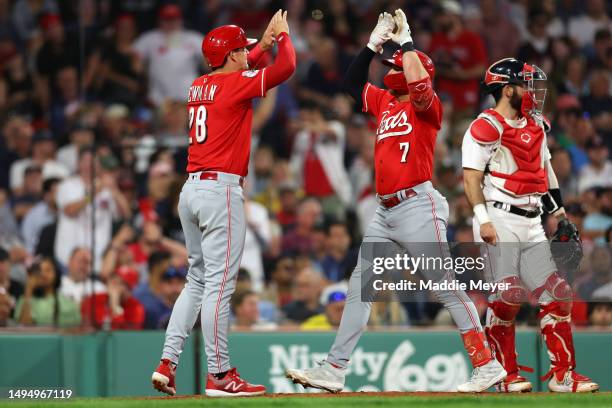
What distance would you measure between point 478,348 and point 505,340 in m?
0.45

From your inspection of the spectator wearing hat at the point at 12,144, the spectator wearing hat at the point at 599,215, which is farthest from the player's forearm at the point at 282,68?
the spectator wearing hat at the point at 12,144

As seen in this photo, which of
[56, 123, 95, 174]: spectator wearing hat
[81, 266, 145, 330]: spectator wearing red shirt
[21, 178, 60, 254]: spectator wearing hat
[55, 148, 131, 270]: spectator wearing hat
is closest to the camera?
[81, 266, 145, 330]: spectator wearing red shirt

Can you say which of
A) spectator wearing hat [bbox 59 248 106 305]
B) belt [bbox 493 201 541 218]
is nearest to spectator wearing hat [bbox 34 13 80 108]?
spectator wearing hat [bbox 59 248 106 305]

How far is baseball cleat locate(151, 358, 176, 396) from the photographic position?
6797mm

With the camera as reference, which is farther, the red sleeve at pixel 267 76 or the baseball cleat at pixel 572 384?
the baseball cleat at pixel 572 384

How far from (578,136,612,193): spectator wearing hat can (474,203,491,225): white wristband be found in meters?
4.96

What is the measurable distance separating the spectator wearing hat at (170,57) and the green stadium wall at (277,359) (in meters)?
4.18

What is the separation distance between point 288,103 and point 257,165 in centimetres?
125

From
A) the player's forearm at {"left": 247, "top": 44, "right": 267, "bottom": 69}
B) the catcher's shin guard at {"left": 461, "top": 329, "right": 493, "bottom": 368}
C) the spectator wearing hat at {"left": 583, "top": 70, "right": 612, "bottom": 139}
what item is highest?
the spectator wearing hat at {"left": 583, "top": 70, "right": 612, "bottom": 139}

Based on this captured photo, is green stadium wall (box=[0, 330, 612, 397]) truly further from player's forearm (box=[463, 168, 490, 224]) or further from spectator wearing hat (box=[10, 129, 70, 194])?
spectator wearing hat (box=[10, 129, 70, 194])

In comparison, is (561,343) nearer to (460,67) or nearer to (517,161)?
(517,161)

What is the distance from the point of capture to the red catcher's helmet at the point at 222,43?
7.11 metres

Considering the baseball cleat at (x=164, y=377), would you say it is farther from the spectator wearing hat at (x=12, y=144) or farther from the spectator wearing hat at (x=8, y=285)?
the spectator wearing hat at (x=12, y=144)

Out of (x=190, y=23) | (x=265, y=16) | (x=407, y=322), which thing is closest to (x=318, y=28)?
(x=265, y=16)
